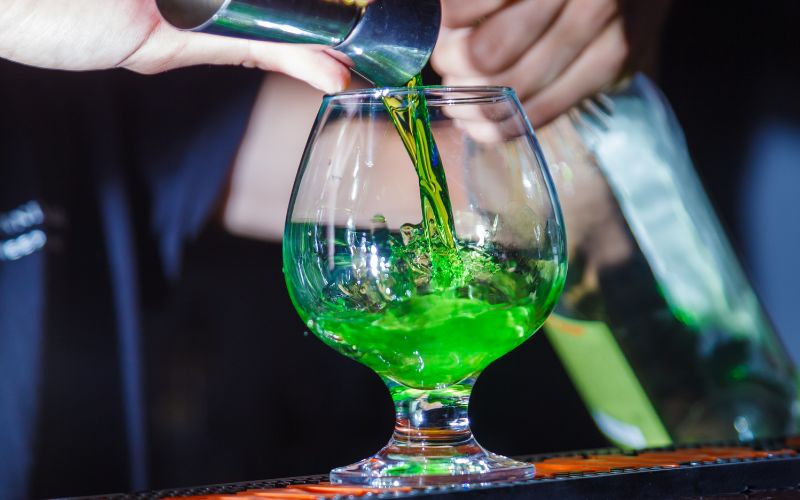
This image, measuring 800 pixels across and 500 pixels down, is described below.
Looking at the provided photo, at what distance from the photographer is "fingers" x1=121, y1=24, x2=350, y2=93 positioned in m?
0.81

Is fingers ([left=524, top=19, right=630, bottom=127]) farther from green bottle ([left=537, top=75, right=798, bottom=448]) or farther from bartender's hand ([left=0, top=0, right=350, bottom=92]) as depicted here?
bartender's hand ([left=0, top=0, right=350, bottom=92])

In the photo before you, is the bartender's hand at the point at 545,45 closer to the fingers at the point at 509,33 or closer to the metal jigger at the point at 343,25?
the fingers at the point at 509,33

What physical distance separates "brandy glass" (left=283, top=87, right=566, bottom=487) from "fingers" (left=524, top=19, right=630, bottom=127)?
359mm

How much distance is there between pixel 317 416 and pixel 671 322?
0.39 metres

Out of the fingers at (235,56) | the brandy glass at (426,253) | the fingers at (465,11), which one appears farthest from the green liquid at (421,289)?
the fingers at (465,11)

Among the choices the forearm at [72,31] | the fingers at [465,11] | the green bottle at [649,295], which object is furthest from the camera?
the green bottle at [649,295]

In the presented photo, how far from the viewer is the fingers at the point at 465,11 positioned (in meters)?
0.93

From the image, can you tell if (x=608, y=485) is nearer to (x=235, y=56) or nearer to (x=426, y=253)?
(x=426, y=253)

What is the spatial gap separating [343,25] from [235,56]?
259 millimetres

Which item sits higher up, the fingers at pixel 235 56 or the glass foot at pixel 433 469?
the fingers at pixel 235 56

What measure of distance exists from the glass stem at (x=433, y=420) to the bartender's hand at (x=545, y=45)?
0.38 m

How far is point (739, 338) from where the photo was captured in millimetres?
1128

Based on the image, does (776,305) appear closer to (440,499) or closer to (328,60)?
(328,60)

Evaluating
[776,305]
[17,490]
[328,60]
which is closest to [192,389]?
[17,490]
